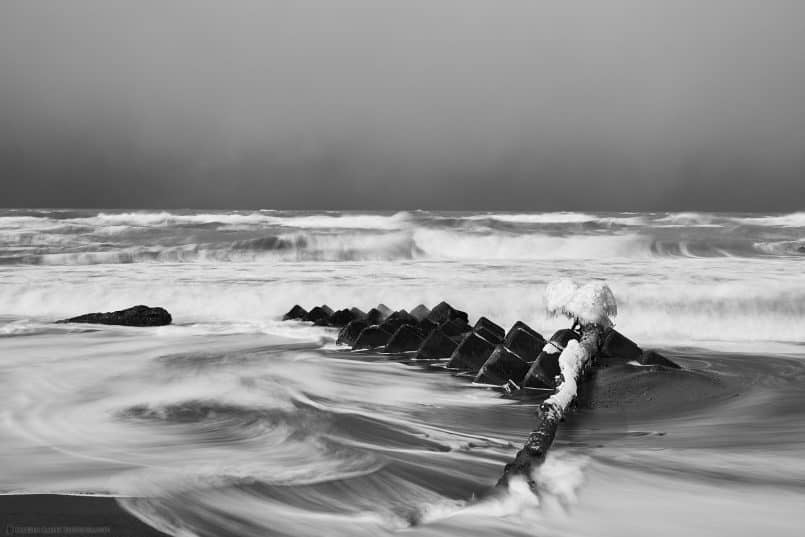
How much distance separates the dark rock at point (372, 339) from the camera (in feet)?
19.0

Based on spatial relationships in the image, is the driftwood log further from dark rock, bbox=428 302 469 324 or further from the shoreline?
dark rock, bbox=428 302 469 324

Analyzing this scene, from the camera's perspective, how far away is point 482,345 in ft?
15.5

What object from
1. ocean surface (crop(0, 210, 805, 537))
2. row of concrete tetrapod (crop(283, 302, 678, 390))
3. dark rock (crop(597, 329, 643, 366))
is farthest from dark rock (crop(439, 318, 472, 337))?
dark rock (crop(597, 329, 643, 366))

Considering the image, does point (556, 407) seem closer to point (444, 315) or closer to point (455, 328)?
point (455, 328)

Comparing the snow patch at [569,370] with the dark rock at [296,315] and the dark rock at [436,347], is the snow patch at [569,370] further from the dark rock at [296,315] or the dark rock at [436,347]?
the dark rock at [296,315]

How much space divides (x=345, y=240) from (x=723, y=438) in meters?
17.5

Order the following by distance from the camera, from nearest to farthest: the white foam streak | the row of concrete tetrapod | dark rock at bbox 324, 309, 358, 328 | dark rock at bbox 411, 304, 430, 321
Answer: the row of concrete tetrapod < dark rock at bbox 411, 304, 430, 321 < dark rock at bbox 324, 309, 358, 328 < the white foam streak

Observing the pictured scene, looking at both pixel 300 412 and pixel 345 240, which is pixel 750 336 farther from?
pixel 345 240

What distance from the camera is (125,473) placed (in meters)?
2.71

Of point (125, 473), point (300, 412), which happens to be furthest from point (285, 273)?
point (125, 473)

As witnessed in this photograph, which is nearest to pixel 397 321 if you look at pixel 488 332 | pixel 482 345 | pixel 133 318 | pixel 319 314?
pixel 488 332

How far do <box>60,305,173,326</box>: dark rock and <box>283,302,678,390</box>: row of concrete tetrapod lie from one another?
8.03ft

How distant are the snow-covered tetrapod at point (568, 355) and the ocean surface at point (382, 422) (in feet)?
0.27

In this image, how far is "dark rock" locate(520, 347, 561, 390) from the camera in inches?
157
